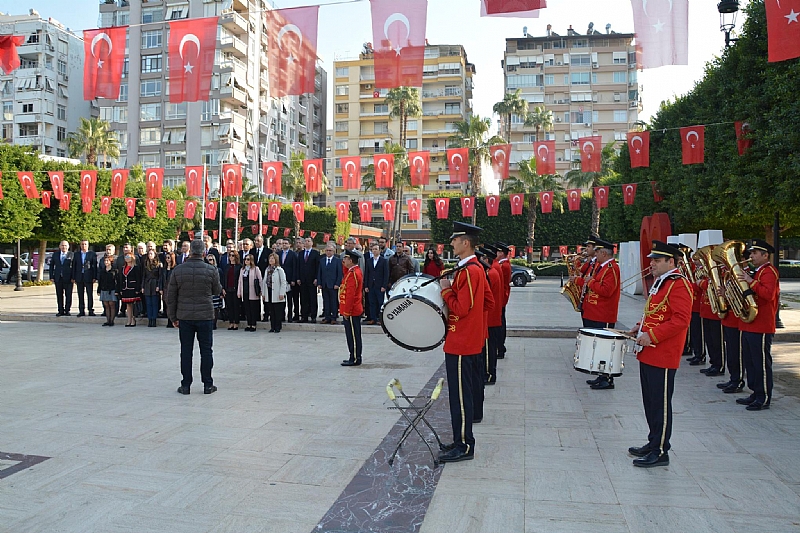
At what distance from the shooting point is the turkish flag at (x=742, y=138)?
1209cm

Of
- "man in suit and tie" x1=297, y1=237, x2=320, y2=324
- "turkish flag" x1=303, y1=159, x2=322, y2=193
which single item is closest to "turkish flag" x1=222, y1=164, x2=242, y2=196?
"turkish flag" x1=303, y1=159, x2=322, y2=193

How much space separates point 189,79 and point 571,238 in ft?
143

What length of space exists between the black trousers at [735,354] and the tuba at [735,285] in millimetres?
648

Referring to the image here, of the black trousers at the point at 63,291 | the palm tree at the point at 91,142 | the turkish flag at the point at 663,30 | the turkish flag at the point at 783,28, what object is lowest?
the black trousers at the point at 63,291

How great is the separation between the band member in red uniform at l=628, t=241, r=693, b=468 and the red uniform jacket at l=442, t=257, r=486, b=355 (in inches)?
52.5

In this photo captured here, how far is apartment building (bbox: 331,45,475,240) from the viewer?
70.4 m

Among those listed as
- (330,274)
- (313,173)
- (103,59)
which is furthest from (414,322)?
(313,173)

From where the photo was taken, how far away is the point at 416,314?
16.5 feet

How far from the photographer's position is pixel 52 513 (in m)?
3.95

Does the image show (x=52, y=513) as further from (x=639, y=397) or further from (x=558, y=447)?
(x=639, y=397)

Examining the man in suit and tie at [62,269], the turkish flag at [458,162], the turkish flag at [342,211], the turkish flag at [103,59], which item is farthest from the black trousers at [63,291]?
the turkish flag at [342,211]

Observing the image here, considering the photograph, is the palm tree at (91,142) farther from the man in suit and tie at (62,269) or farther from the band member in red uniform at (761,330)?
the band member in red uniform at (761,330)

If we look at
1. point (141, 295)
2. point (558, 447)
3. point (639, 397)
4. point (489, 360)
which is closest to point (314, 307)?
point (141, 295)

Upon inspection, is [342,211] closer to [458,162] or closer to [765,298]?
[458,162]
